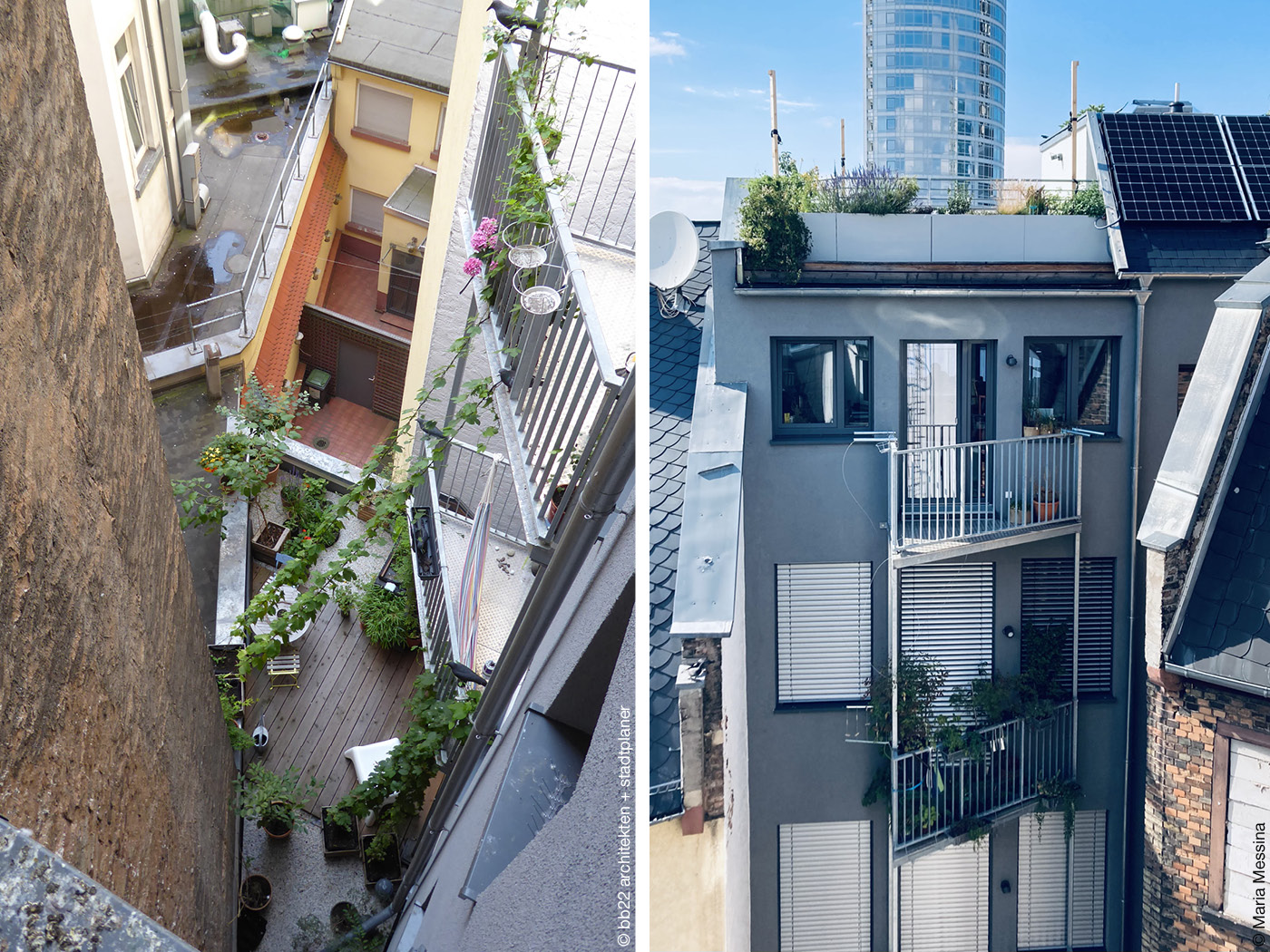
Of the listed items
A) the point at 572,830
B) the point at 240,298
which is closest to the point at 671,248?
the point at 572,830

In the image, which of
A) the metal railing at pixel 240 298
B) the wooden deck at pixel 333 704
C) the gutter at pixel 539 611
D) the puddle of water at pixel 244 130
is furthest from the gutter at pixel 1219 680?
the puddle of water at pixel 244 130

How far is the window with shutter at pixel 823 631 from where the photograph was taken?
356cm

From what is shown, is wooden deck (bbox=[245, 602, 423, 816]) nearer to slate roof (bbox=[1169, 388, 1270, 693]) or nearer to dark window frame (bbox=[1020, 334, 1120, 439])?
dark window frame (bbox=[1020, 334, 1120, 439])

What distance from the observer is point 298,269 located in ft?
28.1

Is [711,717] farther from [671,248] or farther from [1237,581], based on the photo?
[1237,581]

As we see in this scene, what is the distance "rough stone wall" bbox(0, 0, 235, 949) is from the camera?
4.77 feet

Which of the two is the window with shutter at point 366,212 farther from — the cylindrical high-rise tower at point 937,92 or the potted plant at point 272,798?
the cylindrical high-rise tower at point 937,92

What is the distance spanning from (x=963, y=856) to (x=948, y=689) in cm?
83

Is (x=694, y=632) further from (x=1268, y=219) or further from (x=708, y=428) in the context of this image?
(x=1268, y=219)

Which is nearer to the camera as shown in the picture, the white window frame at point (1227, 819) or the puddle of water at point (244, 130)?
the white window frame at point (1227, 819)

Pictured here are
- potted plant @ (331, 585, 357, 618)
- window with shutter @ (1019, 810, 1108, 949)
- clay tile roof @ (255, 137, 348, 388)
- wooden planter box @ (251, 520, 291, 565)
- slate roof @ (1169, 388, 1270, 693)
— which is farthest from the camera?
clay tile roof @ (255, 137, 348, 388)

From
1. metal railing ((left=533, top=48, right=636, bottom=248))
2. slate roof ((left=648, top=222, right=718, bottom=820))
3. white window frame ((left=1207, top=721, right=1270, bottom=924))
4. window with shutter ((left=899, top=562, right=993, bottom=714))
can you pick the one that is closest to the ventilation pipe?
metal railing ((left=533, top=48, right=636, bottom=248))

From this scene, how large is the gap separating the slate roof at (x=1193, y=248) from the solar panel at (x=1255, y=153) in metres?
0.08

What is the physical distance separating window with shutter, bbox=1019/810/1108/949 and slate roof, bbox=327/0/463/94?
22.5 ft
